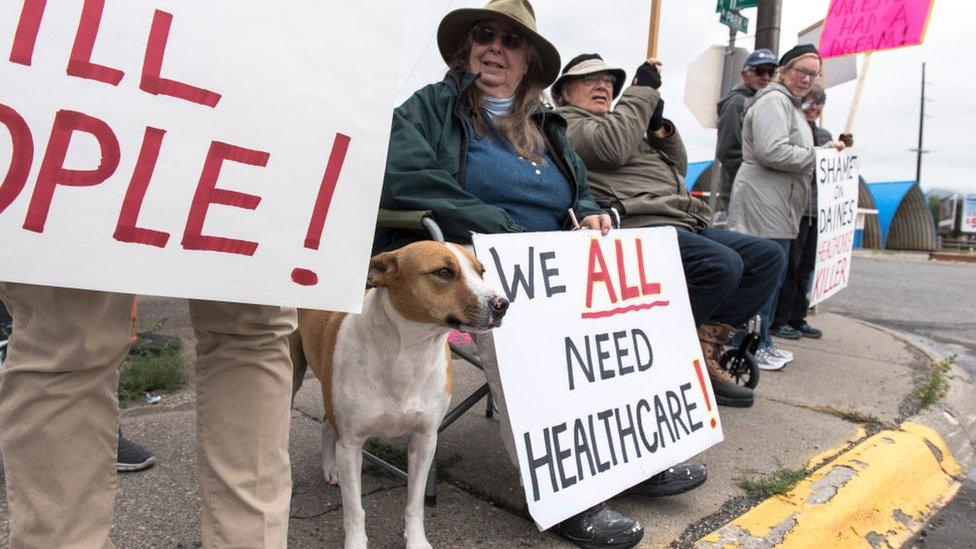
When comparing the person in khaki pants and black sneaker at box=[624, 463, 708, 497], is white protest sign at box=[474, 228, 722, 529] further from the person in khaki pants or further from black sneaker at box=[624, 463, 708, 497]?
the person in khaki pants

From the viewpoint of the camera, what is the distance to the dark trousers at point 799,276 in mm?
5027

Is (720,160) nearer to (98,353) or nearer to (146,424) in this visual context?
(146,424)

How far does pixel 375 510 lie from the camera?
2230mm

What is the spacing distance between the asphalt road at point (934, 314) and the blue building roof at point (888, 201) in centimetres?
1419

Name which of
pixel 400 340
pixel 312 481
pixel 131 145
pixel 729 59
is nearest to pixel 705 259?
pixel 400 340

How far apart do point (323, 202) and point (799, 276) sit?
4738 millimetres

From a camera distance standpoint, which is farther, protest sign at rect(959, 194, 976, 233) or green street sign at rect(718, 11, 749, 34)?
protest sign at rect(959, 194, 976, 233)

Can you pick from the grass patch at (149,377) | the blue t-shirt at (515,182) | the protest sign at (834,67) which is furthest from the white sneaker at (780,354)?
the grass patch at (149,377)

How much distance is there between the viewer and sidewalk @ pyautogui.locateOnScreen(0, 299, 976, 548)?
2.08 metres

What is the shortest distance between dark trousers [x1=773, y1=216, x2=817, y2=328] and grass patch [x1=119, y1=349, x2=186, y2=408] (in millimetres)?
4162

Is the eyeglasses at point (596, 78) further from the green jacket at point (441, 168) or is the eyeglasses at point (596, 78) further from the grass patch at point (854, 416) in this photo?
the grass patch at point (854, 416)

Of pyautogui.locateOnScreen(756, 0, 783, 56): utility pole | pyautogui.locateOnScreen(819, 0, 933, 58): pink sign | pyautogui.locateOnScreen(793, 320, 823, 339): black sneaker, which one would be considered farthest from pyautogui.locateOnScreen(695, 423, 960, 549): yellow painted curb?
pyautogui.locateOnScreen(756, 0, 783, 56): utility pole

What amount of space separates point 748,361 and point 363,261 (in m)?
2.97

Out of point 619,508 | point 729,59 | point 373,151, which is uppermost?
point 729,59
